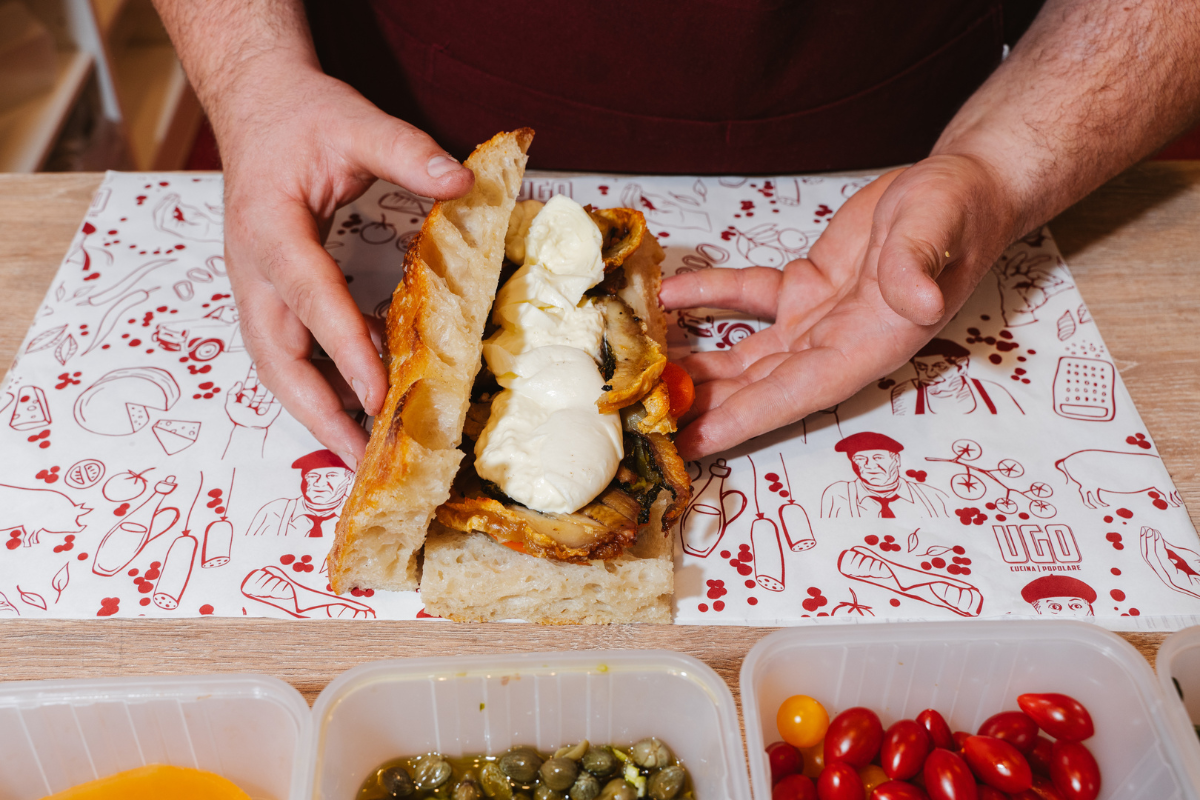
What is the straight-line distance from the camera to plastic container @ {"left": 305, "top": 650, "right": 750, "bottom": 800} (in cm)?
147

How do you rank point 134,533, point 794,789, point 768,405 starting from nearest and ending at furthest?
point 794,789
point 134,533
point 768,405

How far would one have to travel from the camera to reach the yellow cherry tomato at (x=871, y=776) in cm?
155

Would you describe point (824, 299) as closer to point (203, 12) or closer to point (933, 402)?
point (933, 402)

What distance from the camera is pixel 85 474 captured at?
200 cm

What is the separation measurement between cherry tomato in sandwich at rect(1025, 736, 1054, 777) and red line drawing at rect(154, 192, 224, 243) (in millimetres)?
2436

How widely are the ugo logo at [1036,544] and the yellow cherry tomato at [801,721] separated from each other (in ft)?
1.94

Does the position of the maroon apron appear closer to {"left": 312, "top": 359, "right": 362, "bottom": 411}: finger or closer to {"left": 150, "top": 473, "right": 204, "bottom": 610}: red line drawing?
{"left": 312, "top": 359, "right": 362, "bottom": 411}: finger

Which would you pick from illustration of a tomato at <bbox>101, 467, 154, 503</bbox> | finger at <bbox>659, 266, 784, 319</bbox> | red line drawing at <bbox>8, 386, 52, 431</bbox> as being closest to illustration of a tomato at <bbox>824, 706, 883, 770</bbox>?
finger at <bbox>659, 266, 784, 319</bbox>

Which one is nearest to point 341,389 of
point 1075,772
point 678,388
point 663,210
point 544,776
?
point 678,388

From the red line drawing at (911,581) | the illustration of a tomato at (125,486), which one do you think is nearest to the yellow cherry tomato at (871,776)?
the red line drawing at (911,581)

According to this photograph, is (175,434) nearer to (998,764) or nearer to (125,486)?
(125,486)

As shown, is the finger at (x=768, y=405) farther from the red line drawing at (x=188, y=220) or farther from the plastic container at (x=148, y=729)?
the red line drawing at (x=188, y=220)

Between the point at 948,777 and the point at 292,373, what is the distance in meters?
1.53

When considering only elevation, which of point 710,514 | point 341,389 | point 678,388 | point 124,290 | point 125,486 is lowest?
point 710,514
